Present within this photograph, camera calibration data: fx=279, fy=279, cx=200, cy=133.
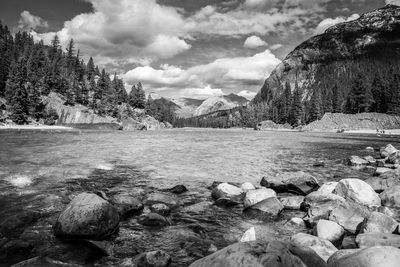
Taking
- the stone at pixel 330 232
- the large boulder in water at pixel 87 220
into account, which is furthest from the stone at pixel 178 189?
the stone at pixel 330 232

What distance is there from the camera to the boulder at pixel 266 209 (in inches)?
436

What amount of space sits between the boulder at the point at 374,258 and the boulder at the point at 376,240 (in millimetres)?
2682

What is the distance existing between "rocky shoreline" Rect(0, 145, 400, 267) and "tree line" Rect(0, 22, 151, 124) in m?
102

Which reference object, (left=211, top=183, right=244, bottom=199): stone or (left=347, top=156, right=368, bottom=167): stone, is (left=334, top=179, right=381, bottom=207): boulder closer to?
(left=211, top=183, right=244, bottom=199): stone

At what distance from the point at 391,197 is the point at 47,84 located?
453ft

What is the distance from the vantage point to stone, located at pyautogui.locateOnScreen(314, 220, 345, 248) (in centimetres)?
837

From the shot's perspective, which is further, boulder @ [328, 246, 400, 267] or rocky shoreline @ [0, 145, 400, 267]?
rocky shoreline @ [0, 145, 400, 267]

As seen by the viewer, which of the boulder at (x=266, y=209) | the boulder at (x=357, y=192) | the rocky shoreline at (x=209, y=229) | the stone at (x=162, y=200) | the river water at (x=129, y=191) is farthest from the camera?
the stone at (x=162, y=200)

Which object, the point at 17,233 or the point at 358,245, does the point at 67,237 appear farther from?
the point at 358,245

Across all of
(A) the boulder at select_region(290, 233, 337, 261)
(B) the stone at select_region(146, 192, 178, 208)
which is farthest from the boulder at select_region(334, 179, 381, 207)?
(B) the stone at select_region(146, 192, 178, 208)

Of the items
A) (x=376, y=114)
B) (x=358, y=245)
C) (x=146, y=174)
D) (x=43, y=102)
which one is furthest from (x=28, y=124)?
(x=376, y=114)

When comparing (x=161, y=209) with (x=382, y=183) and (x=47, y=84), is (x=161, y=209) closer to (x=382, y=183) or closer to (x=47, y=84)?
(x=382, y=183)

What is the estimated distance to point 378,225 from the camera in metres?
8.68

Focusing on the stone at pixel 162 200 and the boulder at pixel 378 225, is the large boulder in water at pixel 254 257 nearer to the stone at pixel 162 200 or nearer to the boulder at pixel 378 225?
the boulder at pixel 378 225
